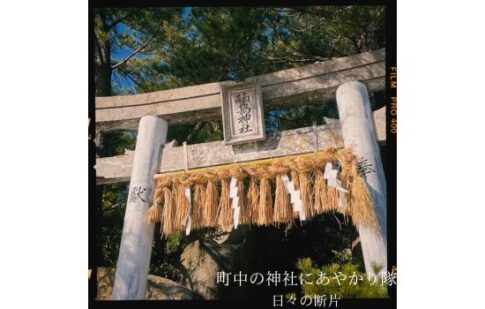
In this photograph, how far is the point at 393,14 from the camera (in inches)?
93.5

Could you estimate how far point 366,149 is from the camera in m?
2.29

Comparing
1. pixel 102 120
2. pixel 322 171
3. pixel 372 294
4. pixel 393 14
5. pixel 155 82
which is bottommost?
pixel 372 294

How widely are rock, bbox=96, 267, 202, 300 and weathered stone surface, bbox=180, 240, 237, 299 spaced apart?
14 centimetres

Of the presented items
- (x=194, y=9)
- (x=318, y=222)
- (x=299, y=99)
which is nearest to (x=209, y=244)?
(x=318, y=222)

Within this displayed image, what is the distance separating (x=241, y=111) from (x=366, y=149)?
704mm

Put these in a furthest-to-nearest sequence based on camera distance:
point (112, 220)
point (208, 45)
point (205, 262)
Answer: point (205, 262) < point (112, 220) < point (208, 45)

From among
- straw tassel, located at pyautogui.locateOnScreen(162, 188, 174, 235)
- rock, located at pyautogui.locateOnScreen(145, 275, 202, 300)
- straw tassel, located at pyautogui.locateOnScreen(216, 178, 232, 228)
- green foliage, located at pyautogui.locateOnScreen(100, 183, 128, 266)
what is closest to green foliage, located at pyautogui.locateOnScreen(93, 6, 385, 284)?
green foliage, located at pyautogui.locateOnScreen(100, 183, 128, 266)

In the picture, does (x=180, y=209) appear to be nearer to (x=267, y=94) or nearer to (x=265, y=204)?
(x=265, y=204)

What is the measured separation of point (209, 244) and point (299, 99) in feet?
4.48

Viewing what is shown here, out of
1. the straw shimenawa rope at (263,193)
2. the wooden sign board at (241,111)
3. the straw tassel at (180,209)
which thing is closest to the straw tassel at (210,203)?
the straw shimenawa rope at (263,193)

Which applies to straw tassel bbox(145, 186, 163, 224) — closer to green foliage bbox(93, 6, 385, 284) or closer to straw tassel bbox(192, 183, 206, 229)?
straw tassel bbox(192, 183, 206, 229)

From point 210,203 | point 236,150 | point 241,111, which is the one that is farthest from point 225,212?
point 241,111

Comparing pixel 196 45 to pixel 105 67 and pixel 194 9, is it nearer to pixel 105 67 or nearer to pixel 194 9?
pixel 194 9

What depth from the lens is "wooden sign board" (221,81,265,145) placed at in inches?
98.1
